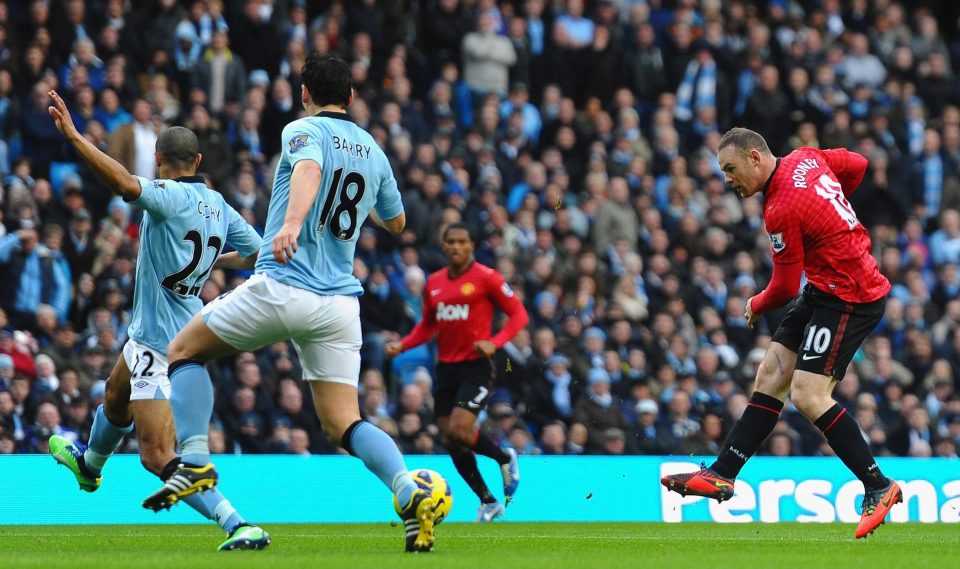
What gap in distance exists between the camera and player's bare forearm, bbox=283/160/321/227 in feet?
24.5

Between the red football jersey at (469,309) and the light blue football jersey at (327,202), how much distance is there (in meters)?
5.33

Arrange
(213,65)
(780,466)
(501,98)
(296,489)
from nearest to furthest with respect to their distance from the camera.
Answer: (296,489), (780,466), (213,65), (501,98)

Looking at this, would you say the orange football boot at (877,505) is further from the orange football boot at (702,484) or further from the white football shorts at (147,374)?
the white football shorts at (147,374)

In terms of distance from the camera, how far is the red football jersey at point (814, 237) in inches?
360

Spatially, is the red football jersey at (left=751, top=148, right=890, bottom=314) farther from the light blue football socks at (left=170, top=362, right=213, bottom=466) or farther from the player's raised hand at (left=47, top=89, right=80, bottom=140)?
the player's raised hand at (left=47, top=89, right=80, bottom=140)

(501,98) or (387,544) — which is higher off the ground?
(501,98)

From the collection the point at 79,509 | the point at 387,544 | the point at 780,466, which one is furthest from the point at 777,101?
the point at 387,544

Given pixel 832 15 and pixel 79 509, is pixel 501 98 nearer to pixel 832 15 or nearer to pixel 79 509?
pixel 832 15

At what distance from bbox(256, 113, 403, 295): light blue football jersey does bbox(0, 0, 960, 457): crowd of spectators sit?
663cm

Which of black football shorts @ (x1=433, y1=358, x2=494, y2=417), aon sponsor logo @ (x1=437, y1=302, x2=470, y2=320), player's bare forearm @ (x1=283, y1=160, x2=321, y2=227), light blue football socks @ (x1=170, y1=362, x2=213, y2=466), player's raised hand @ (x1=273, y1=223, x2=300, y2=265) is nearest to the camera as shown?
player's raised hand @ (x1=273, y1=223, x2=300, y2=265)

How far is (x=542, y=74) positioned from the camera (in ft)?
69.8

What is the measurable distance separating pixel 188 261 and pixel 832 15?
1684 cm

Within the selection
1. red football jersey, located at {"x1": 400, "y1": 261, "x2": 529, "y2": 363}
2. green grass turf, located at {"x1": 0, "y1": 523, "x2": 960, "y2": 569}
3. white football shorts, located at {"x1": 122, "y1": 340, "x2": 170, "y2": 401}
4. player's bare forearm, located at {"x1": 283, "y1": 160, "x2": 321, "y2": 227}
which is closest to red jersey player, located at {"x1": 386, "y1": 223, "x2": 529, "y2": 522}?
red football jersey, located at {"x1": 400, "y1": 261, "x2": 529, "y2": 363}

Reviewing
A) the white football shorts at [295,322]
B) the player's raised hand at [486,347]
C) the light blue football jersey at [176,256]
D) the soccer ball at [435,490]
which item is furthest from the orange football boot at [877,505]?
the player's raised hand at [486,347]
